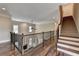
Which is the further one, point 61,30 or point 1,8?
point 61,30

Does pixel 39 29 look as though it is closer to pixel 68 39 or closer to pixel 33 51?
pixel 33 51

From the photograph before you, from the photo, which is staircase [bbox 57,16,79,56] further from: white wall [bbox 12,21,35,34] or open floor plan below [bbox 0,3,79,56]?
white wall [bbox 12,21,35,34]

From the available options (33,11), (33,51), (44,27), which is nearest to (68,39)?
(44,27)

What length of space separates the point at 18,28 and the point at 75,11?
0.85 m

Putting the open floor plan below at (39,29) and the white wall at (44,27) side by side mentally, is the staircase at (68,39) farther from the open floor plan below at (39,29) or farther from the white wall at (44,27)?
the white wall at (44,27)

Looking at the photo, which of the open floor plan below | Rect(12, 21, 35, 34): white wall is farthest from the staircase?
Rect(12, 21, 35, 34): white wall

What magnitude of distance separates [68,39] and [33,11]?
0.65m

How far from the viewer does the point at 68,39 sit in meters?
1.67

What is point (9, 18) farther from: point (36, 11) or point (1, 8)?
point (36, 11)

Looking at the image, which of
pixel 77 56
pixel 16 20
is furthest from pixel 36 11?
pixel 77 56

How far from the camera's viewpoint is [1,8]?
5.20 feet

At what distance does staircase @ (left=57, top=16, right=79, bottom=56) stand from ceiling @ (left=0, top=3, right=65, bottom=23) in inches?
8.7

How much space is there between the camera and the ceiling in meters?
1.61

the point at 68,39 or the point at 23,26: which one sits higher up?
the point at 23,26
